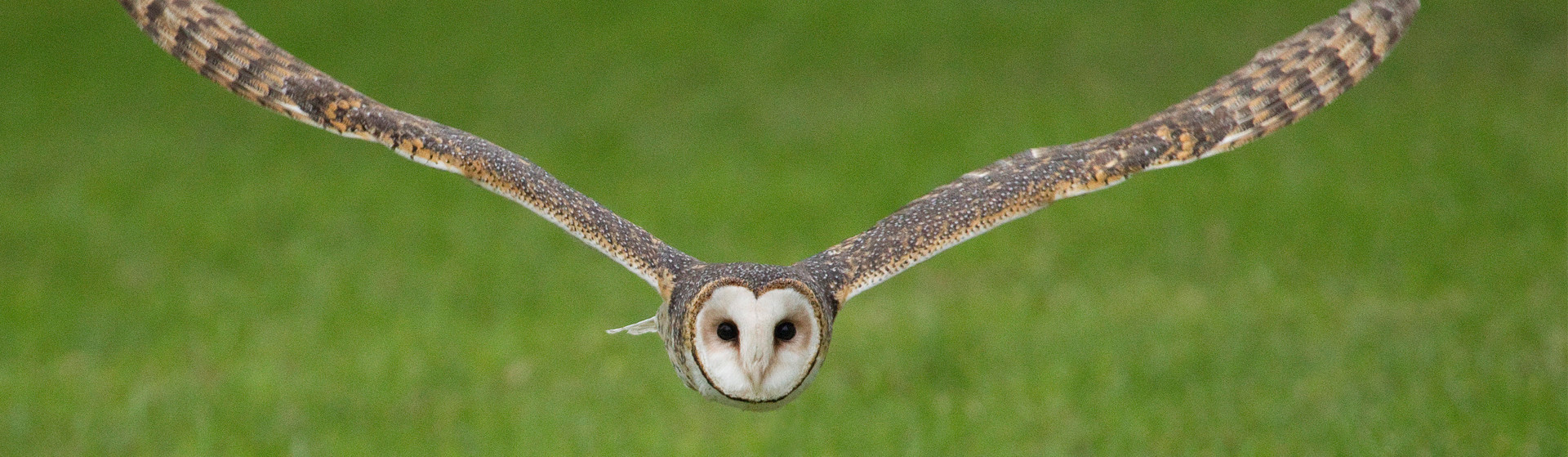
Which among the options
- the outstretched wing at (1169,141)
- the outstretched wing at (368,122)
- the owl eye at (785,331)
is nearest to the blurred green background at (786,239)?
the outstretched wing at (1169,141)

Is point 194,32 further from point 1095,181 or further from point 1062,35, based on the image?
point 1062,35

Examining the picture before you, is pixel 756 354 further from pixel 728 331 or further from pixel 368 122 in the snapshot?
pixel 368 122

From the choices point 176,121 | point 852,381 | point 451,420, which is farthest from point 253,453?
point 176,121

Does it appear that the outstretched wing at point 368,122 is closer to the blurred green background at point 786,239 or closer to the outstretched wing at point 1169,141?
the outstretched wing at point 1169,141

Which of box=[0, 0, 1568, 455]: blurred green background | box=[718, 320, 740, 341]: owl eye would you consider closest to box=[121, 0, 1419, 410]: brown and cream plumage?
box=[718, 320, 740, 341]: owl eye

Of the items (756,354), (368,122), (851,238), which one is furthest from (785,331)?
(368,122)
